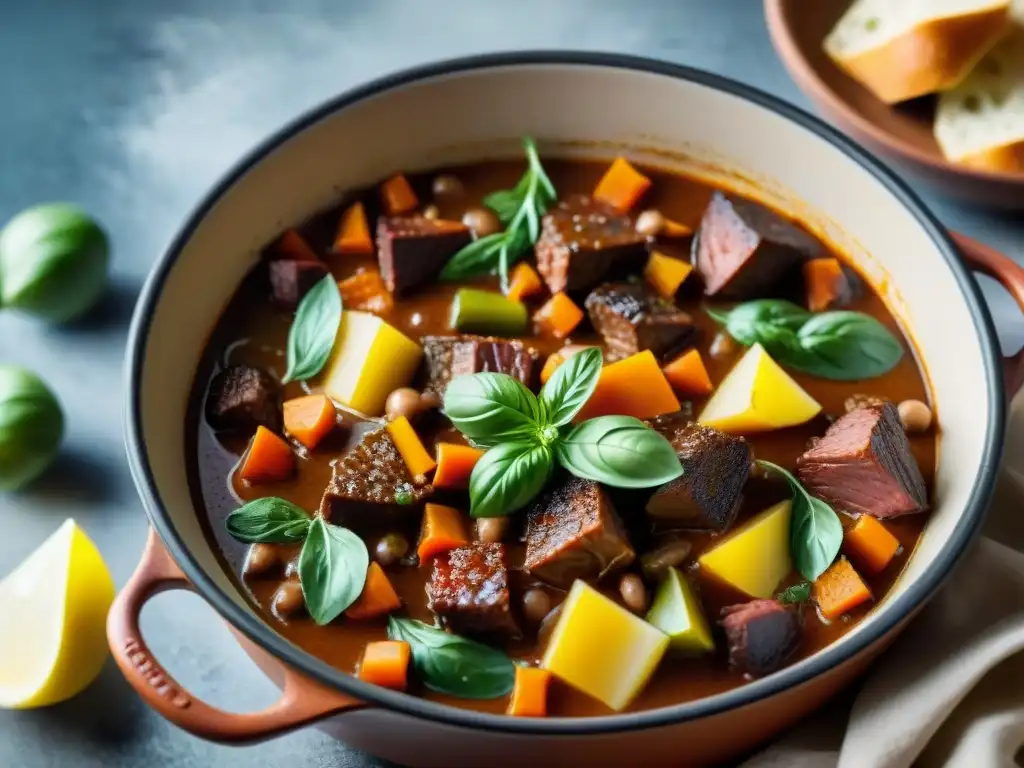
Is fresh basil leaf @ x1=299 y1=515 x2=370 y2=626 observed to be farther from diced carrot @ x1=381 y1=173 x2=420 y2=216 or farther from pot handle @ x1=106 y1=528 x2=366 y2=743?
diced carrot @ x1=381 y1=173 x2=420 y2=216

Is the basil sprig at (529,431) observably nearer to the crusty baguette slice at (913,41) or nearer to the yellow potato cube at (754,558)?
the yellow potato cube at (754,558)

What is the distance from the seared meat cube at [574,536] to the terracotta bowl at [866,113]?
66.6 inches

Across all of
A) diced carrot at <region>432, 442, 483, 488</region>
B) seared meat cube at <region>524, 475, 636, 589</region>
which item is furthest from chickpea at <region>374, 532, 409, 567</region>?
seared meat cube at <region>524, 475, 636, 589</region>

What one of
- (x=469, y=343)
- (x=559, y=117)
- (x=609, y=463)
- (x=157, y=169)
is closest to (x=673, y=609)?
(x=609, y=463)

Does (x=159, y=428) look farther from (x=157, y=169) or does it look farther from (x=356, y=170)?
(x=157, y=169)

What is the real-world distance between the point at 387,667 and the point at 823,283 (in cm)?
175

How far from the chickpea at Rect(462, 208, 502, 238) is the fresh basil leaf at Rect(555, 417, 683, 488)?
1007mm

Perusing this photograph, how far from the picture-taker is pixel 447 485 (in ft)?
10.6

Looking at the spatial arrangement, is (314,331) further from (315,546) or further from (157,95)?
(157,95)

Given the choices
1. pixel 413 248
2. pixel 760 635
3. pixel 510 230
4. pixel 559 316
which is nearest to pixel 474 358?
pixel 559 316

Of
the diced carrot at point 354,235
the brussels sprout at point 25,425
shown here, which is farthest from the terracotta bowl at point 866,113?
the brussels sprout at point 25,425

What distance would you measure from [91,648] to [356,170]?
5.31ft

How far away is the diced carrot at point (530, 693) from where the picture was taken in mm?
2887

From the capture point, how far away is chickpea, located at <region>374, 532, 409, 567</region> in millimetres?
3148
